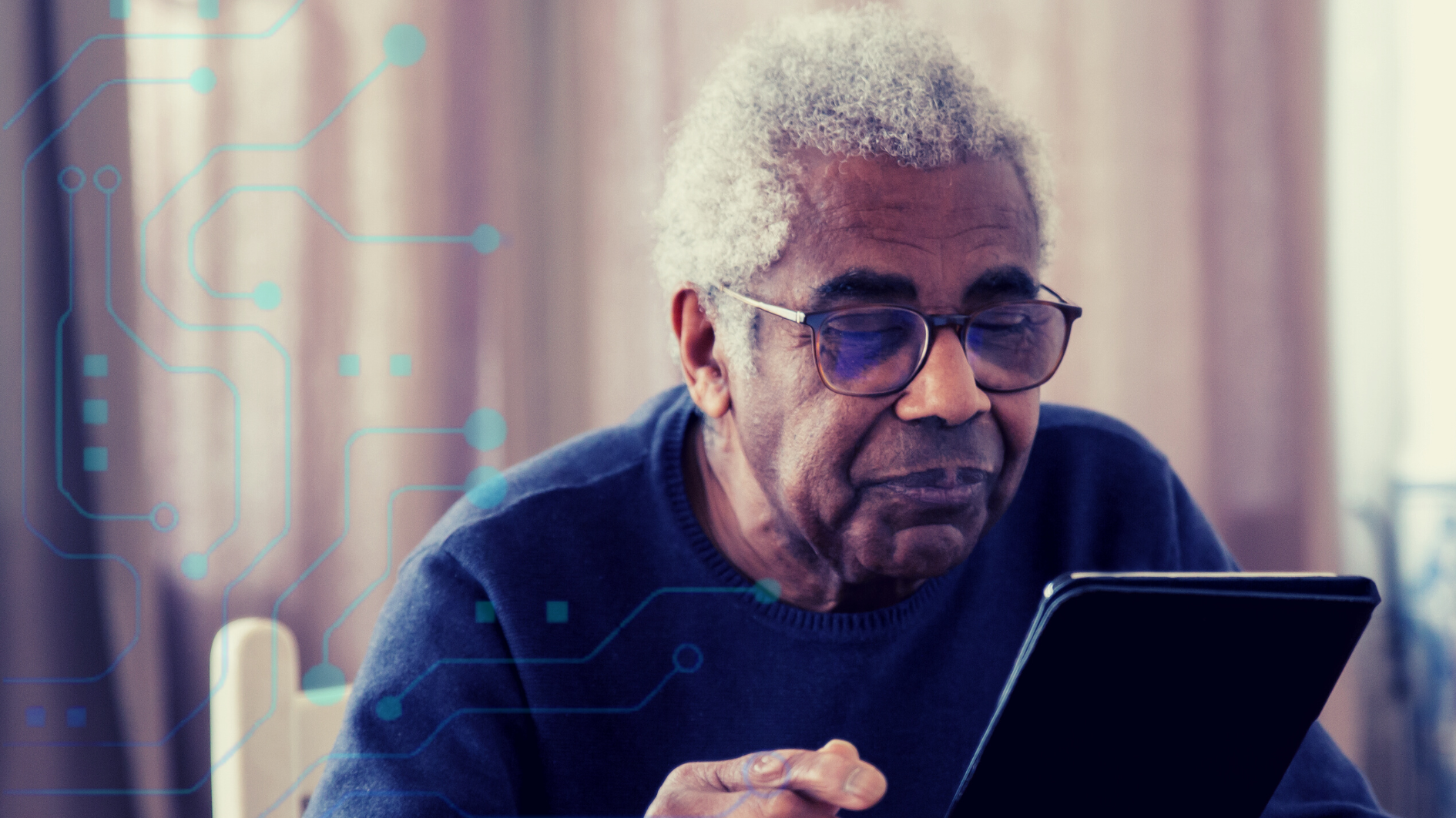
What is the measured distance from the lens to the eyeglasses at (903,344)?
733 millimetres

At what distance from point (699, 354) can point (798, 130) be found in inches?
8.4

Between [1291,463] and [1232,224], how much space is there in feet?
1.52

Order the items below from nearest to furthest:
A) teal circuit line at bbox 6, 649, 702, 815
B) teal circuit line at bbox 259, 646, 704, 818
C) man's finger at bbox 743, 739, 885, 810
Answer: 1. man's finger at bbox 743, 739, 885, 810
2. teal circuit line at bbox 6, 649, 702, 815
3. teal circuit line at bbox 259, 646, 704, 818

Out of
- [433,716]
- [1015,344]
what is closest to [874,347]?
[1015,344]

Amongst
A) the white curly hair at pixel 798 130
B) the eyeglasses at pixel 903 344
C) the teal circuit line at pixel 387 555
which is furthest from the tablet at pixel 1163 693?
the teal circuit line at pixel 387 555

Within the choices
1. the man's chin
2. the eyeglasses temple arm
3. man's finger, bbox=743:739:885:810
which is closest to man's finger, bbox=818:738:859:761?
man's finger, bbox=743:739:885:810

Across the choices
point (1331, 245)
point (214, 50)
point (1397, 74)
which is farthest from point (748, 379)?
point (1397, 74)

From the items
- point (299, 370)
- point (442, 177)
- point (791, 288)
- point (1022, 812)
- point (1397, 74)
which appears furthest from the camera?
point (1397, 74)

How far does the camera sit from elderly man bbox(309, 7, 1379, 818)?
2.43 feet

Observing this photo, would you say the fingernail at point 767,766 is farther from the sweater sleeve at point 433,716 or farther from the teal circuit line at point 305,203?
the teal circuit line at point 305,203

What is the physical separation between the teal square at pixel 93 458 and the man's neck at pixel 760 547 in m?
0.48

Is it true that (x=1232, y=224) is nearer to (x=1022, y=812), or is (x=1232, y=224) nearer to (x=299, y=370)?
(x=1022, y=812)

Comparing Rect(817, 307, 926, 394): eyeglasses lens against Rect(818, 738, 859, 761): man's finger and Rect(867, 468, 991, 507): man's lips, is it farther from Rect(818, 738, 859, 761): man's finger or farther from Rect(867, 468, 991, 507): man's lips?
Rect(818, 738, 859, 761): man's finger

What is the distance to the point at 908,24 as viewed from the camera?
33.7 inches
